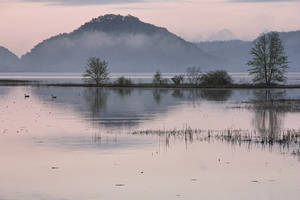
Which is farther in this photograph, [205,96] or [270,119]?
[205,96]

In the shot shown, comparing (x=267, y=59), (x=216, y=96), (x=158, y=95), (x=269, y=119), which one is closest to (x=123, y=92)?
(x=158, y=95)

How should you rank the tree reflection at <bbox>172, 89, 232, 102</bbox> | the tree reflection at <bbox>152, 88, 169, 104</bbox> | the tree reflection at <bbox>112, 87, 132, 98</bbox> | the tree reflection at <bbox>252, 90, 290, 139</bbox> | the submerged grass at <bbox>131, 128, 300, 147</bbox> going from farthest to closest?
the tree reflection at <bbox>112, 87, 132, 98</bbox>, the tree reflection at <bbox>172, 89, 232, 102</bbox>, the tree reflection at <bbox>152, 88, 169, 104</bbox>, the tree reflection at <bbox>252, 90, 290, 139</bbox>, the submerged grass at <bbox>131, 128, 300, 147</bbox>

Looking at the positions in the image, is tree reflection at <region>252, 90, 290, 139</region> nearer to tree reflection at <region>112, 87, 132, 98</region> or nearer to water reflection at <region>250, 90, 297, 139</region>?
water reflection at <region>250, 90, 297, 139</region>

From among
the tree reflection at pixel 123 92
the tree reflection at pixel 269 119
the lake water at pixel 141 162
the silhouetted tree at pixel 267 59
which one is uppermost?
the silhouetted tree at pixel 267 59

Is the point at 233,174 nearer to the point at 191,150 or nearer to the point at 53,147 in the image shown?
the point at 191,150

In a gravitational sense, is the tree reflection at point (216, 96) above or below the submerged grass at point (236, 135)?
above

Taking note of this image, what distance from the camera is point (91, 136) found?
110ft

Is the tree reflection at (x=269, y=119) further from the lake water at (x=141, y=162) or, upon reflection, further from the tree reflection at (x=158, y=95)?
the tree reflection at (x=158, y=95)

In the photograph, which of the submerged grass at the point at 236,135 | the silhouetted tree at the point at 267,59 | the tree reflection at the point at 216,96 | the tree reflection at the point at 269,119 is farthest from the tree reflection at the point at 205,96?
the submerged grass at the point at 236,135

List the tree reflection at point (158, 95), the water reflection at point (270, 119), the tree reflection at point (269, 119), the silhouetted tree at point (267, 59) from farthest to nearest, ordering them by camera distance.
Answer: the silhouetted tree at point (267, 59), the tree reflection at point (158, 95), the tree reflection at point (269, 119), the water reflection at point (270, 119)

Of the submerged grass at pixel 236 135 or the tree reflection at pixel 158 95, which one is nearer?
the submerged grass at pixel 236 135

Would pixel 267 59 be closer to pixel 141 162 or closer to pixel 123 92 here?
pixel 123 92

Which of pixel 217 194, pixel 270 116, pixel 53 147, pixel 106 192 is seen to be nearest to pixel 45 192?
pixel 106 192

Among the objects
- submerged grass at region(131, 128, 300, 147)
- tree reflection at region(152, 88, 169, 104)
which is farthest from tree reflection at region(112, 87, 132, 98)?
submerged grass at region(131, 128, 300, 147)
